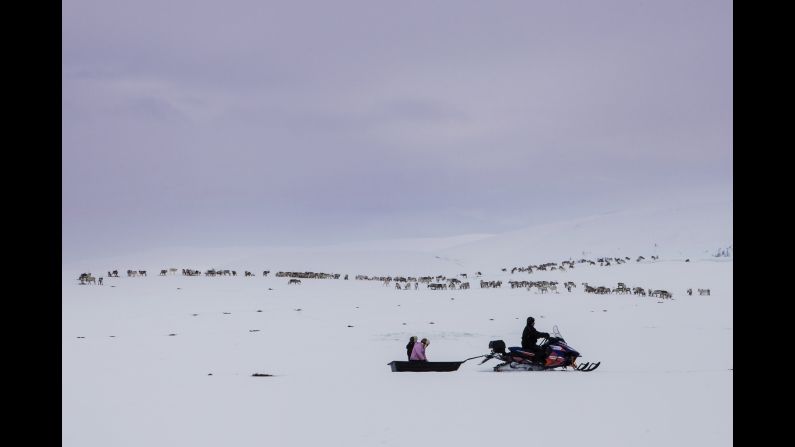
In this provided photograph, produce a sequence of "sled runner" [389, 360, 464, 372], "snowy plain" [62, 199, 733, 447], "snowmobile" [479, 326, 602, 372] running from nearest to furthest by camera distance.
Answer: "snowy plain" [62, 199, 733, 447], "sled runner" [389, 360, 464, 372], "snowmobile" [479, 326, 602, 372]

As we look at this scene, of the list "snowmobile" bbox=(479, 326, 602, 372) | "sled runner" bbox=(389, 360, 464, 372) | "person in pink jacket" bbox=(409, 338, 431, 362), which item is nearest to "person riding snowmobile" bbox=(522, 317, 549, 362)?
"snowmobile" bbox=(479, 326, 602, 372)

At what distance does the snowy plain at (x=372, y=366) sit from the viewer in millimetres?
9617

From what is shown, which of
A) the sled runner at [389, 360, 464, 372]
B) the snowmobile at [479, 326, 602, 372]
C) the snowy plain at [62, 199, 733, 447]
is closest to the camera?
the snowy plain at [62, 199, 733, 447]

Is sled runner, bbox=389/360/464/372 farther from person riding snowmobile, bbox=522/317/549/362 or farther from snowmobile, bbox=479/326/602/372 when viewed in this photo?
person riding snowmobile, bbox=522/317/549/362

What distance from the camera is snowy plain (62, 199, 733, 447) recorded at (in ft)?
31.6

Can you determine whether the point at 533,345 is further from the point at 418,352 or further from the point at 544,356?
the point at 418,352

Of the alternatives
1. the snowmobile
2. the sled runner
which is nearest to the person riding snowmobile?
the snowmobile

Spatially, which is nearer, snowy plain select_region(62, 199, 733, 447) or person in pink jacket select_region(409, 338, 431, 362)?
snowy plain select_region(62, 199, 733, 447)

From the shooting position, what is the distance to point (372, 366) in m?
16.5

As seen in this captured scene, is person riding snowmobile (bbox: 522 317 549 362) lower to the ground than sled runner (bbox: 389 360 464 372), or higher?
higher

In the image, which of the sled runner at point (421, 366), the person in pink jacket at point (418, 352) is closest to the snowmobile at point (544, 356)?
the sled runner at point (421, 366)

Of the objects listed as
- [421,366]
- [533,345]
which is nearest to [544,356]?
[533,345]

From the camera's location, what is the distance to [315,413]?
10789 millimetres
